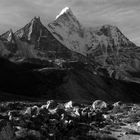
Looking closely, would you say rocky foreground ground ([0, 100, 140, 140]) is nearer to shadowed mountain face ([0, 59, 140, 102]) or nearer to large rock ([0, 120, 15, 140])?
large rock ([0, 120, 15, 140])

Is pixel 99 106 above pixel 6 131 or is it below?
below

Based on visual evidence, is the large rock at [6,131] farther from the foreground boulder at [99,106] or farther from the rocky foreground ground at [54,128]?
the foreground boulder at [99,106]

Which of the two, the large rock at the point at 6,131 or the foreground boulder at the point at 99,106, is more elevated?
the large rock at the point at 6,131

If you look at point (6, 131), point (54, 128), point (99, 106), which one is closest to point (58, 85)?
point (99, 106)

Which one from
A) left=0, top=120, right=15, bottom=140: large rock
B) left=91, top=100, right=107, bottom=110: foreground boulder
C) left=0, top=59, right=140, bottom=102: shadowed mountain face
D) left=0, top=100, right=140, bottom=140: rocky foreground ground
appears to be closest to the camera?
left=0, top=120, right=15, bottom=140: large rock

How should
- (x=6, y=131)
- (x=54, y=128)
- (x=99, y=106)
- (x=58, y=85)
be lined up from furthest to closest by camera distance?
(x=58, y=85) → (x=99, y=106) → (x=54, y=128) → (x=6, y=131)

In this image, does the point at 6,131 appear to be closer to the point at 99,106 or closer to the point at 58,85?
the point at 99,106

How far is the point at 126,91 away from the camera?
18412cm

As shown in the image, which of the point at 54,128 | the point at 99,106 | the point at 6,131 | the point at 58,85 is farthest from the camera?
the point at 58,85

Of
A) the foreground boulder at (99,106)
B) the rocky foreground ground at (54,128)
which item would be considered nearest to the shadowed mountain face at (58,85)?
the foreground boulder at (99,106)

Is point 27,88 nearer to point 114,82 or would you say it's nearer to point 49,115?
point 114,82

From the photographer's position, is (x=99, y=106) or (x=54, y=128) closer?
(x=54, y=128)

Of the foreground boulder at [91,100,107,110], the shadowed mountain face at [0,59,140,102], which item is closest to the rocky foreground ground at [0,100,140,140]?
the foreground boulder at [91,100,107,110]

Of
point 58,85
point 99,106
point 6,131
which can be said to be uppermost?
point 6,131
